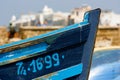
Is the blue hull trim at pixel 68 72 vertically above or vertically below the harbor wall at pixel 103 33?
above

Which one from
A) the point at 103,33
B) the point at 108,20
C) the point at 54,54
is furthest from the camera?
the point at 108,20

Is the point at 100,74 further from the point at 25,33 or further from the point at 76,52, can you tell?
the point at 25,33

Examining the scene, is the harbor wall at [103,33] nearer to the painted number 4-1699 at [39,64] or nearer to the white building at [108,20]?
the white building at [108,20]

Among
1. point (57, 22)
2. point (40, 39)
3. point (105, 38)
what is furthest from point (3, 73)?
point (57, 22)

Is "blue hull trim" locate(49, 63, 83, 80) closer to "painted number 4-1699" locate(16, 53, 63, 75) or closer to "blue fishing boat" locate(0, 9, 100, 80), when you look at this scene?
"blue fishing boat" locate(0, 9, 100, 80)

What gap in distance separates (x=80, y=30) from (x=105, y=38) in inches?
359

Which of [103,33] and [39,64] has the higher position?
[39,64]

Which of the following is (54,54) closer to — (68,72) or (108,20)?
(68,72)

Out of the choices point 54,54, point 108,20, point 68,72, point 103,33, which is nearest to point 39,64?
point 54,54

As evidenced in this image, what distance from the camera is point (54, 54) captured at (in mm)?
5176

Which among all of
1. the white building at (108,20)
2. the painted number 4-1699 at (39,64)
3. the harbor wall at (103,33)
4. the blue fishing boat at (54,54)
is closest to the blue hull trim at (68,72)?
the blue fishing boat at (54,54)

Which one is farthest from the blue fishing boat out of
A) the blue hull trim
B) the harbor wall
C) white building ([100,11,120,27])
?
white building ([100,11,120,27])

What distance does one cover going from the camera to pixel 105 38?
14.2 meters

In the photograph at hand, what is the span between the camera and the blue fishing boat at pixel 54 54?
5125 millimetres
